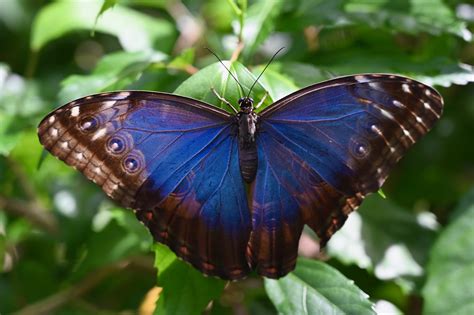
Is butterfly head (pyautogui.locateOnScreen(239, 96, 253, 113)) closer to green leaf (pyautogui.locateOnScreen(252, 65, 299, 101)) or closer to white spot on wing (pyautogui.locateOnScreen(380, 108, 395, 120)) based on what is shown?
green leaf (pyautogui.locateOnScreen(252, 65, 299, 101))

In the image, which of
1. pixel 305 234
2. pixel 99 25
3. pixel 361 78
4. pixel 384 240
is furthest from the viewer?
pixel 99 25

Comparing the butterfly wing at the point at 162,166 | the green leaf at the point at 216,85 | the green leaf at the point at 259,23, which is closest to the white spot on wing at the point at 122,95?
the butterfly wing at the point at 162,166

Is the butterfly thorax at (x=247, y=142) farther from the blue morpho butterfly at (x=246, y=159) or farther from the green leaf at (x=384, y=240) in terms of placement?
the green leaf at (x=384, y=240)

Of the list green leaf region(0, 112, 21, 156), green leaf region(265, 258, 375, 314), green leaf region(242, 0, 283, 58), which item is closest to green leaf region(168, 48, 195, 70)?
green leaf region(242, 0, 283, 58)

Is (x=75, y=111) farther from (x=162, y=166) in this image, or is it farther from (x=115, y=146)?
(x=162, y=166)

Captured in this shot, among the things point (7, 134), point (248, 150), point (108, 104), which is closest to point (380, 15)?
point (248, 150)

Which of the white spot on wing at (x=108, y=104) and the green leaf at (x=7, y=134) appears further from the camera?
the green leaf at (x=7, y=134)

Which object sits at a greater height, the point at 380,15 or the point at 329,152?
the point at 380,15
